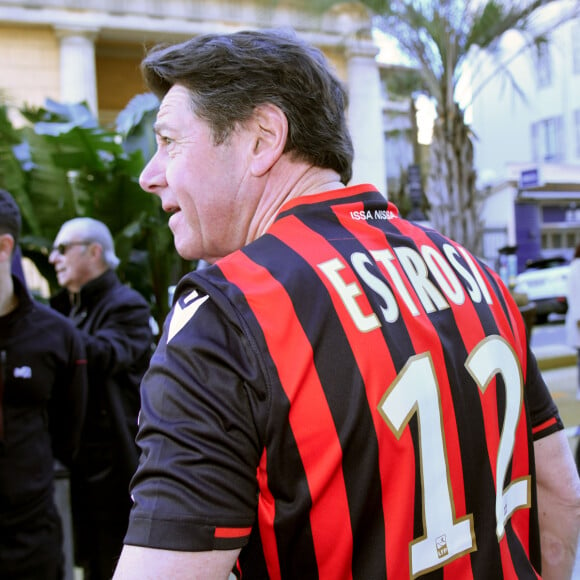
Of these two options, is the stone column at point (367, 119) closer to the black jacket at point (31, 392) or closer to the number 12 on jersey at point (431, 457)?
the black jacket at point (31, 392)

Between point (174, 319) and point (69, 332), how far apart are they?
2.13 metres

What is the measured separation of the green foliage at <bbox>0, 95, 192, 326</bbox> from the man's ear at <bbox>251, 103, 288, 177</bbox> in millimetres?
3840

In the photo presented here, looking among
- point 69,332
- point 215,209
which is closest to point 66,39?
point 69,332

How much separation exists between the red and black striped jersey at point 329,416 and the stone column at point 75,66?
1443cm

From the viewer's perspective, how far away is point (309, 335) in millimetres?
974

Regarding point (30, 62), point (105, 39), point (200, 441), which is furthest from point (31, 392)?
point (105, 39)

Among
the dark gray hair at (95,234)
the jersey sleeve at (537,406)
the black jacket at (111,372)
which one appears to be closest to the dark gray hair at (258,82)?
the jersey sleeve at (537,406)

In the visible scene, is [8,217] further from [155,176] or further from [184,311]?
[184,311]

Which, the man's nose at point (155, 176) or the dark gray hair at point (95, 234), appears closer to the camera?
the man's nose at point (155, 176)

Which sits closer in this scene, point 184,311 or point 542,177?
point 184,311

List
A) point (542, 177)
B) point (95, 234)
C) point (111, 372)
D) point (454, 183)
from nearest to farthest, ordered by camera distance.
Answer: point (111, 372) → point (95, 234) → point (454, 183) → point (542, 177)

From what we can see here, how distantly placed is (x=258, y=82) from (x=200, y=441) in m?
0.64

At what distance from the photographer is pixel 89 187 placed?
530 centimetres

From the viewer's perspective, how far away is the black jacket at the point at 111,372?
343cm
